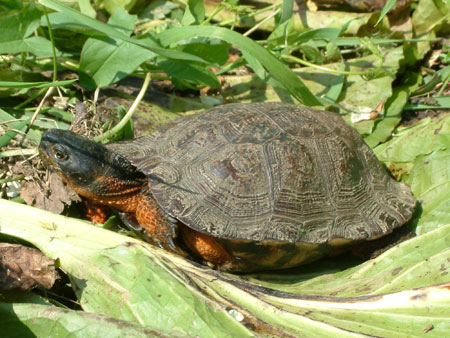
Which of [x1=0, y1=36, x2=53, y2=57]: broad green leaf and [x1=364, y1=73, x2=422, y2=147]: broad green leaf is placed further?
[x1=364, y1=73, x2=422, y2=147]: broad green leaf

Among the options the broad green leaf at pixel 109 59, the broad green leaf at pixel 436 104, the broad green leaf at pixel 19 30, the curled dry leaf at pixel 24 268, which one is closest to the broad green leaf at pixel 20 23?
the broad green leaf at pixel 19 30

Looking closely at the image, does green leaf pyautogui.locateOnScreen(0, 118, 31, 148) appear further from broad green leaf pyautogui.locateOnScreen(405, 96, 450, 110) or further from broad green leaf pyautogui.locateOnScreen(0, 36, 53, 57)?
broad green leaf pyautogui.locateOnScreen(405, 96, 450, 110)

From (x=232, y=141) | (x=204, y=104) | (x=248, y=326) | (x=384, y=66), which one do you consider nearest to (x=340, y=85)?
(x=384, y=66)

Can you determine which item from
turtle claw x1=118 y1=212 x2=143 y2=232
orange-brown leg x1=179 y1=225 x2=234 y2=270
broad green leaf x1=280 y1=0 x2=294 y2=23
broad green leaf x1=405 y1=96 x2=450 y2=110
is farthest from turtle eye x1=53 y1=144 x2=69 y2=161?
broad green leaf x1=405 y1=96 x2=450 y2=110

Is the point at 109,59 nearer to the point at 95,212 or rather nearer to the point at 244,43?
the point at 244,43

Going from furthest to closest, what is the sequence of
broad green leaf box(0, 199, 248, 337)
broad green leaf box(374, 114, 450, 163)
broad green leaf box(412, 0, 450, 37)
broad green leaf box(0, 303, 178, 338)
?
broad green leaf box(412, 0, 450, 37) < broad green leaf box(374, 114, 450, 163) < broad green leaf box(0, 199, 248, 337) < broad green leaf box(0, 303, 178, 338)

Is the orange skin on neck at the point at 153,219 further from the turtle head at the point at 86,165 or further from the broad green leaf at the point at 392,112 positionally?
the broad green leaf at the point at 392,112

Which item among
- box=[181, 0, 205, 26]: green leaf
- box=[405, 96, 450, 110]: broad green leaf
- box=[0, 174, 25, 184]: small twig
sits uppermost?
box=[181, 0, 205, 26]: green leaf

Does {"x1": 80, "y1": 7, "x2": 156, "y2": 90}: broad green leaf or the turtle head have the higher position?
{"x1": 80, "y1": 7, "x2": 156, "y2": 90}: broad green leaf
